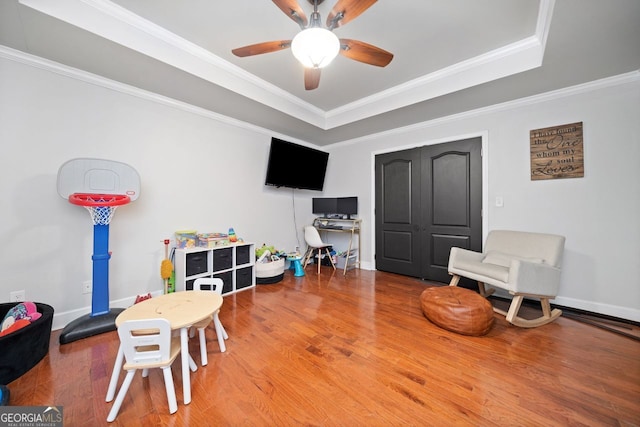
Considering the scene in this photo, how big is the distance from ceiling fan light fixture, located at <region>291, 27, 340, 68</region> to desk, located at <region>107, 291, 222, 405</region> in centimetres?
184

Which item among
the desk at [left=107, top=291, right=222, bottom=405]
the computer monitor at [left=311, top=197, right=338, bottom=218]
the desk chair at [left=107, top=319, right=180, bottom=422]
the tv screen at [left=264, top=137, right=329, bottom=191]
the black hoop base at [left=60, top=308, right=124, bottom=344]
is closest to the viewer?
the desk chair at [left=107, top=319, right=180, bottom=422]

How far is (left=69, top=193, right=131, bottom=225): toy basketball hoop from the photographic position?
6.40 ft

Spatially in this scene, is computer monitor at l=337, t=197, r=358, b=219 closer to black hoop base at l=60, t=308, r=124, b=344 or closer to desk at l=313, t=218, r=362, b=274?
desk at l=313, t=218, r=362, b=274

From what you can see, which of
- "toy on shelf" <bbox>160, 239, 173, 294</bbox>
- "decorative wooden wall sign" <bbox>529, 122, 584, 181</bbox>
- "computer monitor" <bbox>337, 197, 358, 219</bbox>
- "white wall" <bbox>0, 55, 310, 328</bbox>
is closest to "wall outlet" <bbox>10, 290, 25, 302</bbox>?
"white wall" <bbox>0, 55, 310, 328</bbox>

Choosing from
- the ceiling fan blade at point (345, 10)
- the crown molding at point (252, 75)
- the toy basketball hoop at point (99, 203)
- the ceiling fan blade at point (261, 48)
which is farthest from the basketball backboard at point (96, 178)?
the ceiling fan blade at point (345, 10)

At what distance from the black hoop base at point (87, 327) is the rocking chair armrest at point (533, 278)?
3.70m

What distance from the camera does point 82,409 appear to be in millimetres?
1256

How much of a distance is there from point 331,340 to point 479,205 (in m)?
2.65

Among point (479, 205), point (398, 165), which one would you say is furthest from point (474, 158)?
point (398, 165)

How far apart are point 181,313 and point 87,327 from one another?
1.28 meters

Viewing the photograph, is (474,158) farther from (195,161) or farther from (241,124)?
(195,161)

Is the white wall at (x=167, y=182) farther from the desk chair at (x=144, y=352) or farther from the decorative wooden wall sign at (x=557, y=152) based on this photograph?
the desk chair at (x=144, y=352)

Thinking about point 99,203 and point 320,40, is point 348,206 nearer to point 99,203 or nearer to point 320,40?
point 320,40

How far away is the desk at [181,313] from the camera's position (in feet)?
4.29
